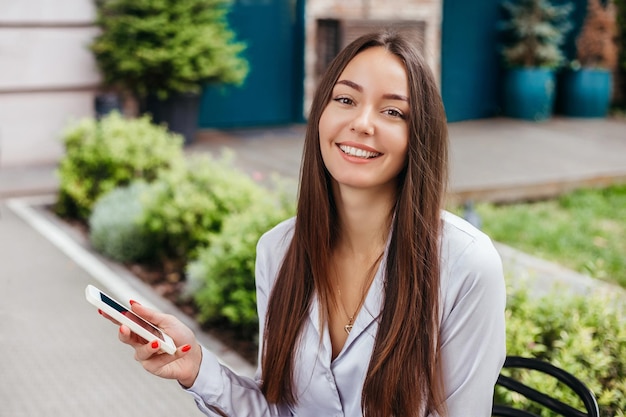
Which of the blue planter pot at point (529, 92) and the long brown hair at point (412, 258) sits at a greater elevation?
the long brown hair at point (412, 258)

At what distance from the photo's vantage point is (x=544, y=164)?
909 centimetres

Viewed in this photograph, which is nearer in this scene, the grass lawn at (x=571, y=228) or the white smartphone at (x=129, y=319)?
the white smartphone at (x=129, y=319)

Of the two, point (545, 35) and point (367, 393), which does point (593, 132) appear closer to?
point (545, 35)

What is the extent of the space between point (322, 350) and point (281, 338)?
12 cm

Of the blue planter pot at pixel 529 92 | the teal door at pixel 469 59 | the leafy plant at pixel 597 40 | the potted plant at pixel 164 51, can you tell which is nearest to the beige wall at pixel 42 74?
the potted plant at pixel 164 51

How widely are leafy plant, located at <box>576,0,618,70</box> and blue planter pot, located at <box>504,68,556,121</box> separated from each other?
2.54 ft

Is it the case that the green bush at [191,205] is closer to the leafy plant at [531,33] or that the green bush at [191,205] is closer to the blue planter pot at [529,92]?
the blue planter pot at [529,92]

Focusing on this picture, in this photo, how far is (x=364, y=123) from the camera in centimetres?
215

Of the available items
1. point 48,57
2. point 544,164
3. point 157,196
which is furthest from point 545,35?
point 157,196

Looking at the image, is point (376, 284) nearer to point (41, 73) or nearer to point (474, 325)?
point (474, 325)

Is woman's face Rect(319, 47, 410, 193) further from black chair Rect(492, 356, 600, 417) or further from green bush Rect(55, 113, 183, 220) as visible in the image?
green bush Rect(55, 113, 183, 220)

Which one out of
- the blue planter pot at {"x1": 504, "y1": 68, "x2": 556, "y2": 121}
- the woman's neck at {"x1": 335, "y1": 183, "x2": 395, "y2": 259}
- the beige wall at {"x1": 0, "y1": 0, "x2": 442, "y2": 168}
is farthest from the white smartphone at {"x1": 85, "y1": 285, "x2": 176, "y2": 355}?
the blue planter pot at {"x1": 504, "y1": 68, "x2": 556, "y2": 121}

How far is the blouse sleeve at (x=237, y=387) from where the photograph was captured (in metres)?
2.26

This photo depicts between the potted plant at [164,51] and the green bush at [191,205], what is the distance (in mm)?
3254
